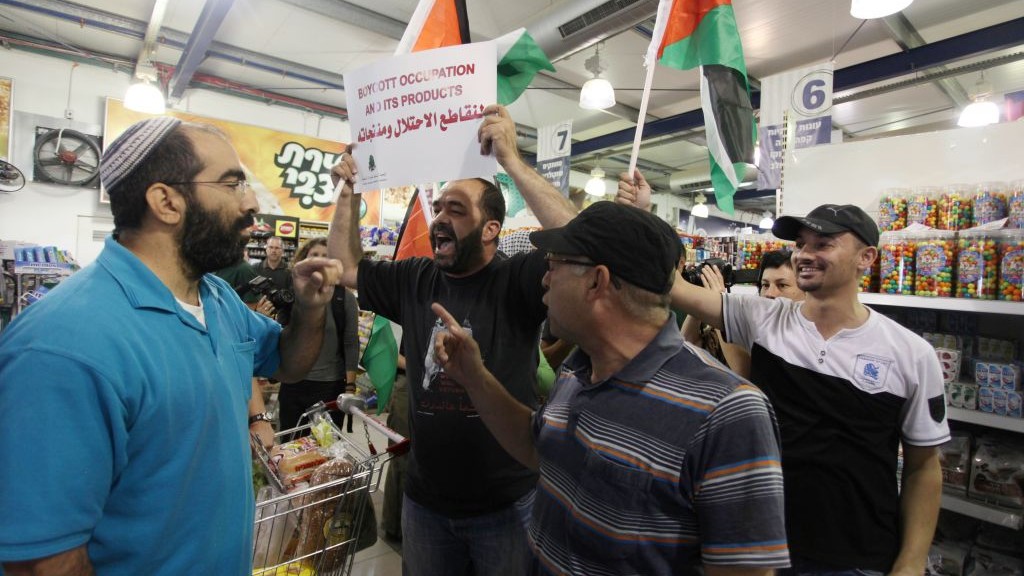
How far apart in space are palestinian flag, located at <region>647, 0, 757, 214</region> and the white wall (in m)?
10.0

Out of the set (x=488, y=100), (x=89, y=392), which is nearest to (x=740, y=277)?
(x=488, y=100)

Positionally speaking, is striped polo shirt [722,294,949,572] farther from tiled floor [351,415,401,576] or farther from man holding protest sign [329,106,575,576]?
tiled floor [351,415,401,576]

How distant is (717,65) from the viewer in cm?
196

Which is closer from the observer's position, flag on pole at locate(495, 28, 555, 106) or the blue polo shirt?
the blue polo shirt

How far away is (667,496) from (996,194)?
7.70 ft

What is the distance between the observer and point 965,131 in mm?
2625


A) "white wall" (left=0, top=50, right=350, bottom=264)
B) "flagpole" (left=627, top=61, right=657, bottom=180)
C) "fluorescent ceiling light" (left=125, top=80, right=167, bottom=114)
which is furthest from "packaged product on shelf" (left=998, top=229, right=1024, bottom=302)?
"white wall" (left=0, top=50, right=350, bottom=264)

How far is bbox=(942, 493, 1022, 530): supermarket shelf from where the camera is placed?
7.11 feet

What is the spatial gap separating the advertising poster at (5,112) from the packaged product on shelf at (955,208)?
37.1 feet

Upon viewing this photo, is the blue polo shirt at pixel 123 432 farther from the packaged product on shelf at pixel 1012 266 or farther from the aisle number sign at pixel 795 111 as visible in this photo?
the aisle number sign at pixel 795 111

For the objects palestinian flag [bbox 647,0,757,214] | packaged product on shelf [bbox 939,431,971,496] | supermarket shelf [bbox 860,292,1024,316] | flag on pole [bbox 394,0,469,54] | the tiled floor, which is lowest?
the tiled floor

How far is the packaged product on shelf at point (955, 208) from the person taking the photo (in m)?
2.39

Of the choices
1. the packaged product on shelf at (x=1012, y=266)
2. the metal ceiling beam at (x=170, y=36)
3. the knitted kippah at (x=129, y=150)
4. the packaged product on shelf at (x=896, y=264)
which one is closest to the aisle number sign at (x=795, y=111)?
the packaged product on shelf at (x=896, y=264)

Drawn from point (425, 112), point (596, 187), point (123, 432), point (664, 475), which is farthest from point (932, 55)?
point (123, 432)
